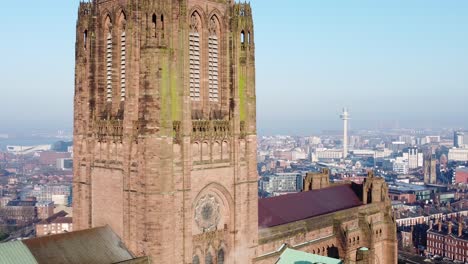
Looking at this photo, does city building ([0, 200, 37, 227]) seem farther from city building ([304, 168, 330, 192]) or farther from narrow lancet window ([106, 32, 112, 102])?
narrow lancet window ([106, 32, 112, 102])

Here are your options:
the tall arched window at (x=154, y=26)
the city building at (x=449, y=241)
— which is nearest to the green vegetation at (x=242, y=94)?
the tall arched window at (x=154, y=26)

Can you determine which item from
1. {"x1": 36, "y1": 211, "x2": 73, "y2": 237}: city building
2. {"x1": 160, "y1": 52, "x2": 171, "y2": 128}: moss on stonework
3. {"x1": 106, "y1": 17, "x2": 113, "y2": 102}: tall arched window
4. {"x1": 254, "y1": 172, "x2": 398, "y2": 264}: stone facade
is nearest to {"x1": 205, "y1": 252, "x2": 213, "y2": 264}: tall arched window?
{"x1": 254, "y1": 172, "x2": 398, "y2": 264}: stone facade

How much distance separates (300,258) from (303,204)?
14.2 m

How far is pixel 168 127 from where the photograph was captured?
37.2 m

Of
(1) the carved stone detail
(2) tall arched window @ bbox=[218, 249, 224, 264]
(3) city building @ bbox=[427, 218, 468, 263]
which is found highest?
(1) the carved stone detail

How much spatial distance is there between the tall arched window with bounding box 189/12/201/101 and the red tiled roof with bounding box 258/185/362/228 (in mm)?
15060

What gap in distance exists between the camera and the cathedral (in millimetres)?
36969

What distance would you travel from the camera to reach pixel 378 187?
2682 inches

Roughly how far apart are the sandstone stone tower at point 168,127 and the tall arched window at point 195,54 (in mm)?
74

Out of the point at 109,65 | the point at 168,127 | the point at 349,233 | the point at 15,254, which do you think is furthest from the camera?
the point at 349,233

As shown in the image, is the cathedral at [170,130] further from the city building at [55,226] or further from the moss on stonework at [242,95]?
the city building at [55,226]

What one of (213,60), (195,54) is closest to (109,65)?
(195,54)

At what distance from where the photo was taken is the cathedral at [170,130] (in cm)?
3697

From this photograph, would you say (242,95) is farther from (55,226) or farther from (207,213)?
(55,226)
